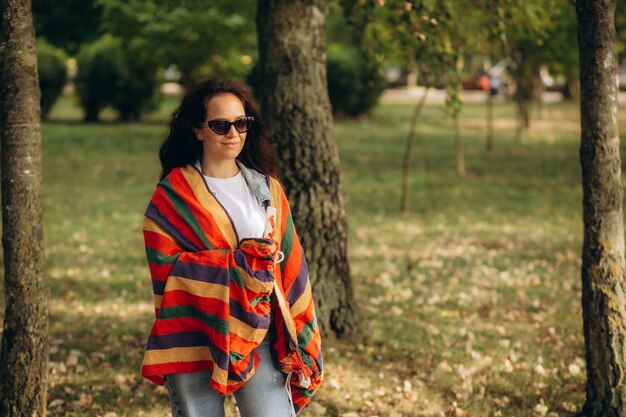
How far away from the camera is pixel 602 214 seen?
4.27 meters

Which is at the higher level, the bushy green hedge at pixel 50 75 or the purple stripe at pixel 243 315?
the bushy green hedge at pixel 50 75

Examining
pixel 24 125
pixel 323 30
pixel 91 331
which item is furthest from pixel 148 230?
pixel 91 331

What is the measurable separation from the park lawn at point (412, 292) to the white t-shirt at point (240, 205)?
2.07m

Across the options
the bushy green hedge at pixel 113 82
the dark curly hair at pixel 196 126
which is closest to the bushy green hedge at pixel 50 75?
the bushy green hedge at pixel 113 82

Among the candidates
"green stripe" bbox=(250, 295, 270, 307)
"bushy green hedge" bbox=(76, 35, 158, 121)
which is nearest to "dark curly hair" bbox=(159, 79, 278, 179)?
"green stripe" bbox=(250, 295, 270, 307)

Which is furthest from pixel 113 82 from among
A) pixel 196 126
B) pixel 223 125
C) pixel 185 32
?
pixel 223 125

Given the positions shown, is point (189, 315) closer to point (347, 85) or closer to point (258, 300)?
point (258, 300)

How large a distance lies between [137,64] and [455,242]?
15.1 meters

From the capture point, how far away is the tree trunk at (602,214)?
164 inches

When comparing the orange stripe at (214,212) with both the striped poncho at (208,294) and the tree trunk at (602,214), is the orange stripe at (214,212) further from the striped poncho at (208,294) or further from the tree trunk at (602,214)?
the tree trunk at (602,214)

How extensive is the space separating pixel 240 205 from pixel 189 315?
18.2 inches

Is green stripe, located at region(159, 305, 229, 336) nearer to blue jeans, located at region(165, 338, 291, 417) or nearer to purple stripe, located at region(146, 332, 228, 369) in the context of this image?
purple stripe, located at region(146, 332, 228, 369)

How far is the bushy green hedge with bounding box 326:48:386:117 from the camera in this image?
24859 mm

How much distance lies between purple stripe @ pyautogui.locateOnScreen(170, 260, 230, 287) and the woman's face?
465 mm
